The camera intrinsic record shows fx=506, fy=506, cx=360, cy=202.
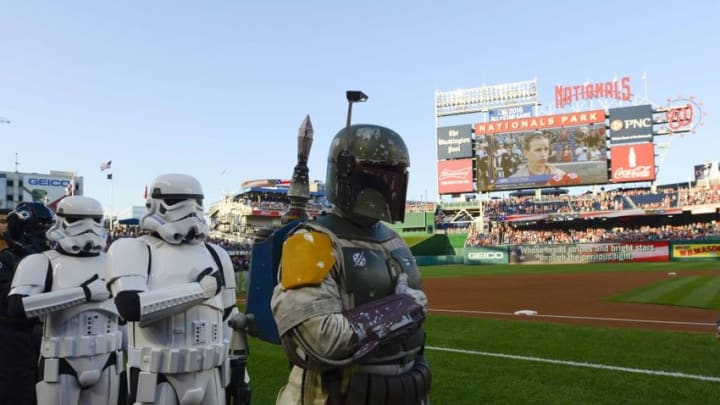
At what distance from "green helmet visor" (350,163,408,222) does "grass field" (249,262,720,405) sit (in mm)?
4233

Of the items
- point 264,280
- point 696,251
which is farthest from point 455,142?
point 264,280

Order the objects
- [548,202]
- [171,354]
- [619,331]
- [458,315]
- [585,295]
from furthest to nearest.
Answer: [548,202] < [585,295] < [458,315] < [619,331] < [171,354]

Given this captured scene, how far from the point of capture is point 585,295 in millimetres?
17984

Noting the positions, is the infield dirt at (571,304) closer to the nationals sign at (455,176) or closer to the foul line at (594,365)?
the foul line at (594,365)

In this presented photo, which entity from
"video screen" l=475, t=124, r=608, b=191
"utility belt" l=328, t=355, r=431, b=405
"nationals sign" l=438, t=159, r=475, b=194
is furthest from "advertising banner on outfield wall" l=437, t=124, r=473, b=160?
"utility belt" l=328, t=355, r=431, b=405

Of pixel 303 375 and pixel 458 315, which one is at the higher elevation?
pixel 303 375

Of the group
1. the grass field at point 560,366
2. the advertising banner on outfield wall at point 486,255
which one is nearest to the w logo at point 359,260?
the grass field at point 560,366

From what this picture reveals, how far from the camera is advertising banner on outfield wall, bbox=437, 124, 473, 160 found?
5162cm

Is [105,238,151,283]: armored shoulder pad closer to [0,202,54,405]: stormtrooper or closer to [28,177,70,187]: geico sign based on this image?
[0,202,54,405]: stormtrooper

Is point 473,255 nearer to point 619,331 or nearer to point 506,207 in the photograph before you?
point 506,207

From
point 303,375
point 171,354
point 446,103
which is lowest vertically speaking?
point 171,354

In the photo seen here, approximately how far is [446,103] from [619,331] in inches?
1980

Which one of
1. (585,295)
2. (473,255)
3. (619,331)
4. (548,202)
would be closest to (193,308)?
(619,331)

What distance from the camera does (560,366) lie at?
24.4 ft
